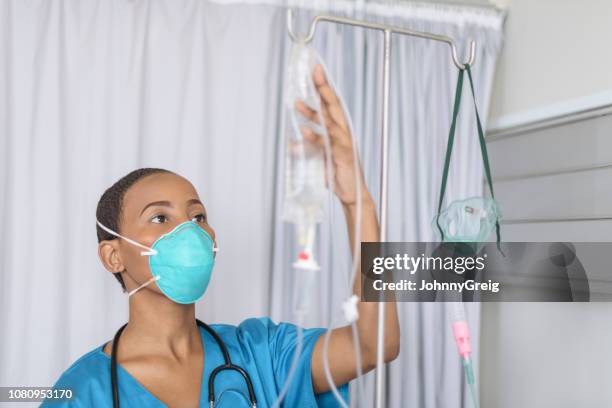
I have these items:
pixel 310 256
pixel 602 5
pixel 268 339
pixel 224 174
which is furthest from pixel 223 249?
pixel 602 5

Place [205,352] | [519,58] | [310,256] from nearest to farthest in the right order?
1. [310,256]
2. [205,352]
3. [519,58]

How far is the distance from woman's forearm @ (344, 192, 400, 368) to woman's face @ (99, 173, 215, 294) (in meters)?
0.41

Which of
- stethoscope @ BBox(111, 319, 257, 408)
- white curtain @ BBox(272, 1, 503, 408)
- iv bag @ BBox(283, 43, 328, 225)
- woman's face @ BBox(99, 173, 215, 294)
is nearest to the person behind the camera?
iv bag @ BBox(283, 43, 328, 225)

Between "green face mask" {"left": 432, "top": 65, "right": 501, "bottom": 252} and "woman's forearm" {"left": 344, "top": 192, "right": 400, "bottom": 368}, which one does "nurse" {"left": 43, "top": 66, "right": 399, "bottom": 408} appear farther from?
"green face mask" {"left": 432, "top": 65, "right": 501, "bottom": 252}

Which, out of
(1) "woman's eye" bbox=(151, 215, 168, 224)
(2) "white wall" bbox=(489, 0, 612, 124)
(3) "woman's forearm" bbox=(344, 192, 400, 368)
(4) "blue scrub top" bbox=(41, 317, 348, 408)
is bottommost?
(4) "blue scrub top" bbox=(41, 317, 348, 408)

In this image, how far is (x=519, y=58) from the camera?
6.48 ft

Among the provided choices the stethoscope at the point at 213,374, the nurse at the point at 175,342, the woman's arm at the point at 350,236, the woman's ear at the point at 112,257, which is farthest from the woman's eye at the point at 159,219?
the woman's arm at the point at 350,236

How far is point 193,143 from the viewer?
183cm

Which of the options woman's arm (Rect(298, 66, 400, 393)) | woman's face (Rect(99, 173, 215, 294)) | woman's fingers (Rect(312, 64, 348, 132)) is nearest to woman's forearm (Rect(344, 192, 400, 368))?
woman's arm (Rect(298, 66, 400, 393))

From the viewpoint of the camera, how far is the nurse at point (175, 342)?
1.20 metres

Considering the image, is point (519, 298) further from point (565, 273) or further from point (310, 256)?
point (310, 256)

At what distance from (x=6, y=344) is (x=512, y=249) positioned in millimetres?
1511

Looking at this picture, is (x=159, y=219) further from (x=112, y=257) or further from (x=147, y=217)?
(x=112, y=257)

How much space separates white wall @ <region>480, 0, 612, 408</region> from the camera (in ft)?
5.24
